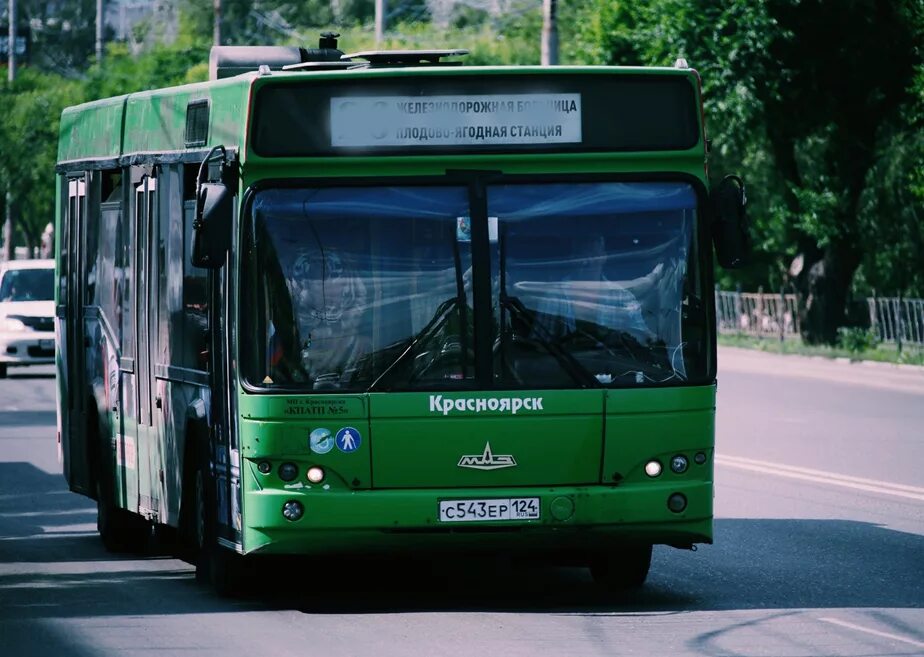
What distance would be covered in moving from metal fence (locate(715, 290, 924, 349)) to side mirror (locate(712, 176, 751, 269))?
72.4 ft

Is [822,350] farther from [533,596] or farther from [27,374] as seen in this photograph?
[533,596]

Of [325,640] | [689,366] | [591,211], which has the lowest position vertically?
[325,640]

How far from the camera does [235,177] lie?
9.99 metres

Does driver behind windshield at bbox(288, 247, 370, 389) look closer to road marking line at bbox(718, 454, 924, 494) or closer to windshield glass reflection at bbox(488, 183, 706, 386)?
windshield glass reflection at bbox(488, 183, 706, 386)

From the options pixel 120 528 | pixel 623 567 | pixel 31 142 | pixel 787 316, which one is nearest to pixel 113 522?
pixel 120 528

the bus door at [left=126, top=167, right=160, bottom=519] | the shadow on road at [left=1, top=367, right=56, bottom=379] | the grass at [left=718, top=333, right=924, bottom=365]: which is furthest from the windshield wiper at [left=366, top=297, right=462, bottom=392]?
the shadow on road at [left=1, top=367, right=56, bottom=379]

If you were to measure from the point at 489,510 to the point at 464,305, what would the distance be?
0.94m

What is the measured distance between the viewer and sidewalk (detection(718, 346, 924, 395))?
30.1 metres

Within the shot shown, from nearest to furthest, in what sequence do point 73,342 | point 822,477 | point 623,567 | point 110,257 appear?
point 623,567, point 110,257, point 73,342, point 822,477

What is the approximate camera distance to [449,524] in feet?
32.3

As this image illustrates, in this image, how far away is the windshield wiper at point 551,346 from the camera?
995 cm

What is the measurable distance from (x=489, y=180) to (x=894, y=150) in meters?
31.1

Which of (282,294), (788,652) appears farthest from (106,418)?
(788,652)

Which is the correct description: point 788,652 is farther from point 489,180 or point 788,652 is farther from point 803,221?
point 803,221
